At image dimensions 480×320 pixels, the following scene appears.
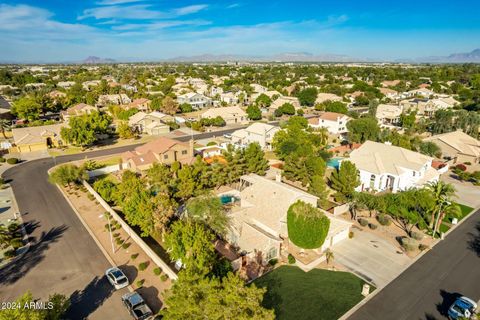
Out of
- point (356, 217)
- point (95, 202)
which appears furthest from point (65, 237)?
point (356, 217)

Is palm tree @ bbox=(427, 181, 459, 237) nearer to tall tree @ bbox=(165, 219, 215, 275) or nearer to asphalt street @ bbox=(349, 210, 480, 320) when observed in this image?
asphalt street @ bbox=(349, 210, 480, 320)

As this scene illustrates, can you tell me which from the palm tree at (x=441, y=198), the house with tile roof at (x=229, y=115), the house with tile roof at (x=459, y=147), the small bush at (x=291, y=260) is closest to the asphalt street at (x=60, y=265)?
the small bush at (x=291, y=260)

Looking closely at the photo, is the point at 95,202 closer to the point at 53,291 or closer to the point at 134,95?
the point at 53,291

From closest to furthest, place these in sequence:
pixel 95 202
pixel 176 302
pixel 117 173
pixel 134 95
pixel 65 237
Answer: pixel 176 302
pixel 65 237
pixel 95 202
pixel 117 173
pixel 134 95

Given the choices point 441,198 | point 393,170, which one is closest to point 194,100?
point 393,170

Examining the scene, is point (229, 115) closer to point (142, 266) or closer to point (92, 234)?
point (92, 234)
